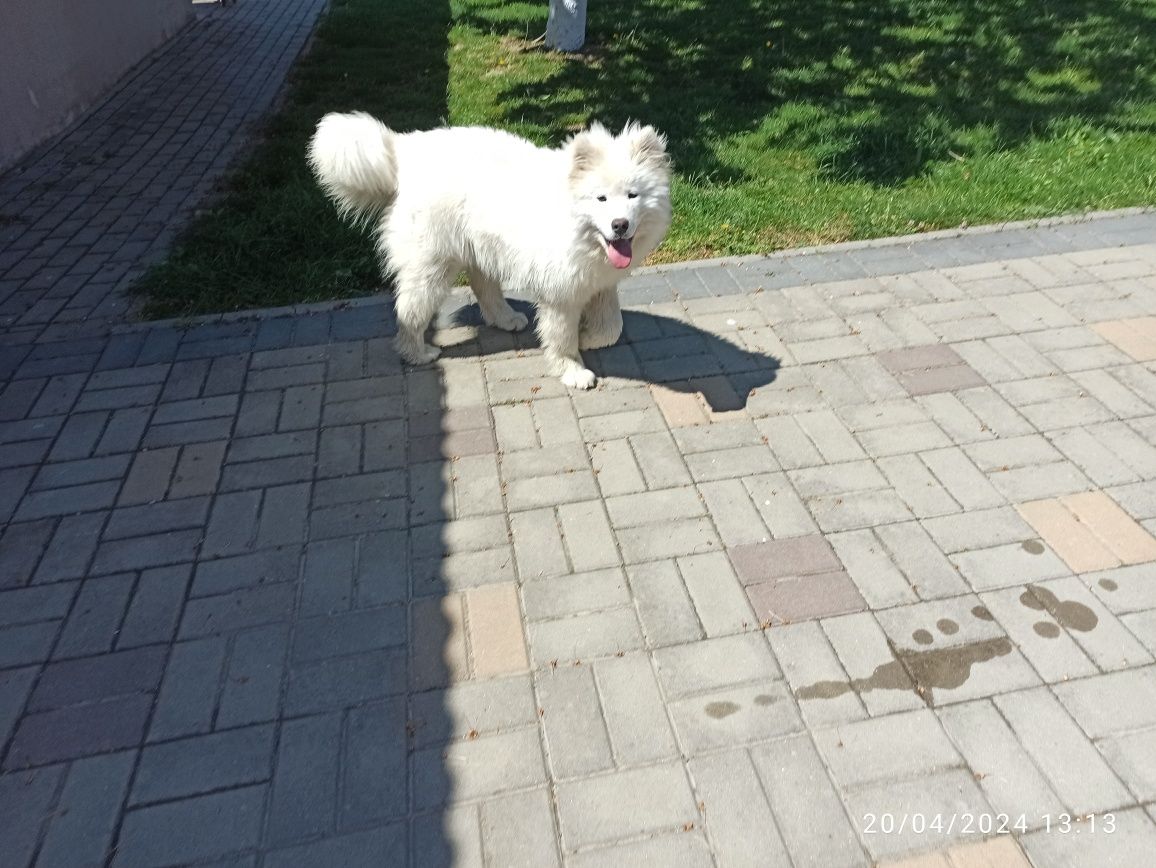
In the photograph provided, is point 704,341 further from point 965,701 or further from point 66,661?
point 66,661

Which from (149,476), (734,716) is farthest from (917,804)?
(149,476)

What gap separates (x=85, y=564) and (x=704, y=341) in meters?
3.48

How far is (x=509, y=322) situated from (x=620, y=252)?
58.2 inches

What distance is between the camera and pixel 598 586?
3.19m

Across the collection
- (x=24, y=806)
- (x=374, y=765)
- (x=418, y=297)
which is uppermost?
(x=418, y=297)

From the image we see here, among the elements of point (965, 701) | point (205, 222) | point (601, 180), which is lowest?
point (205, 222)

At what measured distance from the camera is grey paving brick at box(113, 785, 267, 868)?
2.34 m

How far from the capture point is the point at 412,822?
2.39 metres

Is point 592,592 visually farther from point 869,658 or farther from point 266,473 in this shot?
point 266,473

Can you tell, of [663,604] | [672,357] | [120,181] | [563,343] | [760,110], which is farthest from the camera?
[760,110]

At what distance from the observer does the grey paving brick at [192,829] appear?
2.34 meters

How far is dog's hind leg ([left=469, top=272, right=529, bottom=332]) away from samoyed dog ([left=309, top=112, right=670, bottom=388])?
15cm

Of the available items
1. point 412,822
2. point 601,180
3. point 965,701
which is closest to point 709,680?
point 965,701

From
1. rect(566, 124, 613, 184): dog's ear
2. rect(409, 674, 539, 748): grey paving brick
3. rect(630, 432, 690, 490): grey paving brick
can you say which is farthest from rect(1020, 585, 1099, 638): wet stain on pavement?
rect(566, 124, 613, 184): dog's ear
